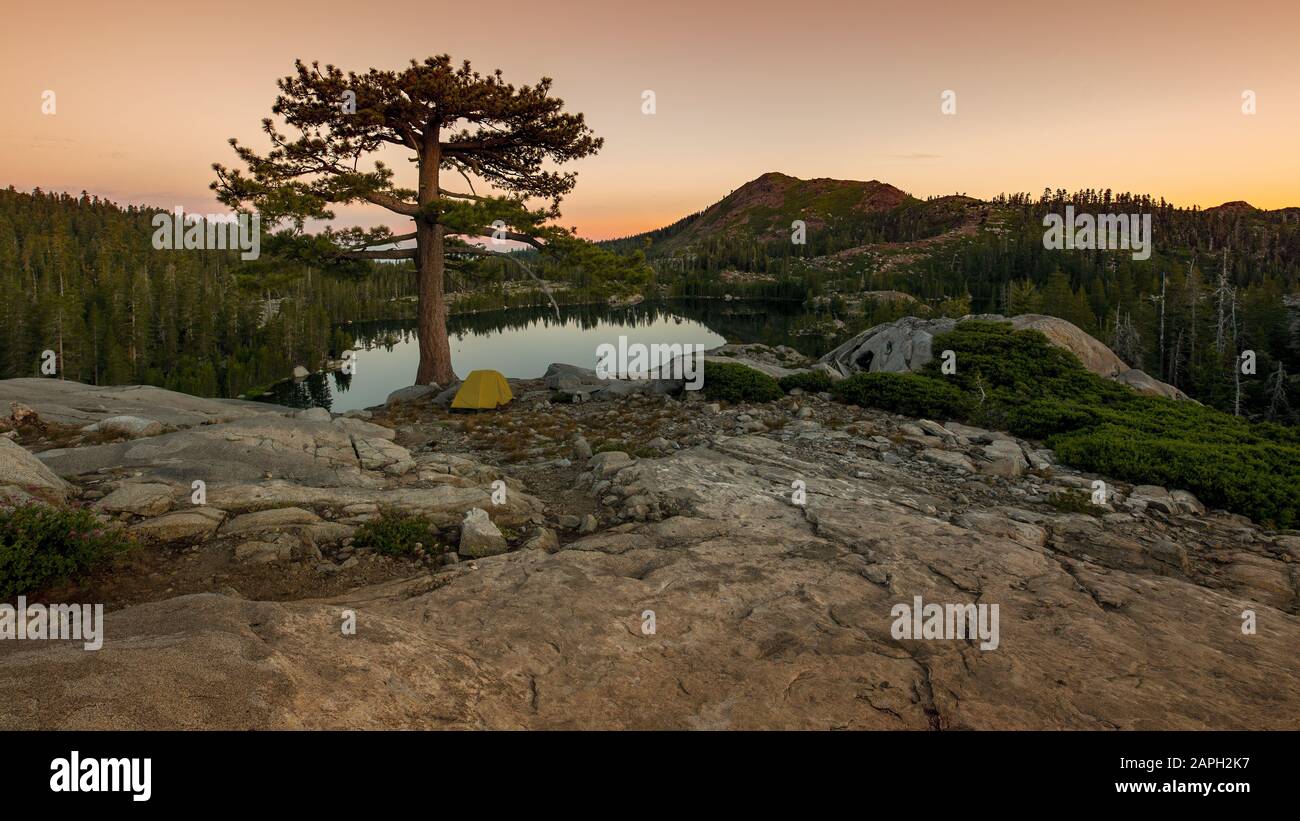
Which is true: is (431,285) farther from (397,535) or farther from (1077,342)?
(1077,342)

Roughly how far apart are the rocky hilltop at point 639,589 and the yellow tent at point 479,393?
5.84 metres

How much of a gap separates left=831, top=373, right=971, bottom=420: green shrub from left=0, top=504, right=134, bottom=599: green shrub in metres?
18.3

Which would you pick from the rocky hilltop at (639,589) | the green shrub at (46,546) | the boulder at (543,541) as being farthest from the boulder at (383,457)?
the green shrub at (46,546)

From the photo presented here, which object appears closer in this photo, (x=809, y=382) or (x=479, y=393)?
(x=479, y=393)

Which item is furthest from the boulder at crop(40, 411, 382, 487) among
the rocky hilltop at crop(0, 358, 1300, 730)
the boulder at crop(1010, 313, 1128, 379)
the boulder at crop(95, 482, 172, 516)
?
the boulder at crop(1010, 313, 1128, 379)

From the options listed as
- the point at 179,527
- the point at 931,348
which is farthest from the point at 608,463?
the point at 931,348

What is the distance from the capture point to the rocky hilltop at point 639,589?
A: 4.67 metres

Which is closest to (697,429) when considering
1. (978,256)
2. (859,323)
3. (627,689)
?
(627,689)

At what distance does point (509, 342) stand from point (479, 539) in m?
82.9

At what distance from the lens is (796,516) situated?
10008 millimetres

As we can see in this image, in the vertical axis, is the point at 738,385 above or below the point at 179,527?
above

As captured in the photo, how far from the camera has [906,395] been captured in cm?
1898
